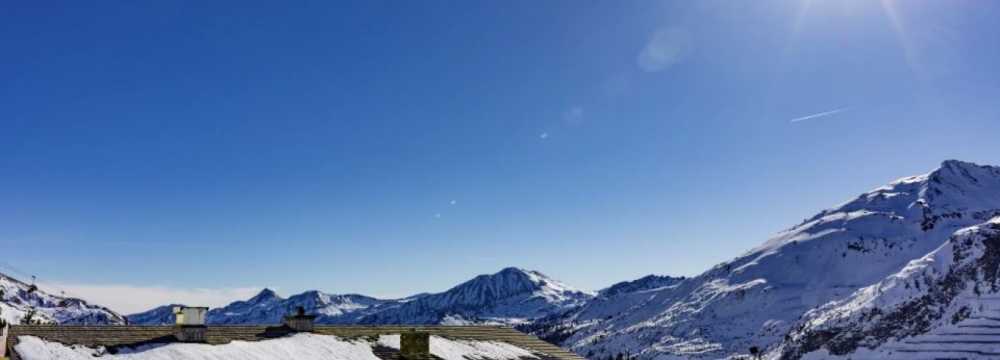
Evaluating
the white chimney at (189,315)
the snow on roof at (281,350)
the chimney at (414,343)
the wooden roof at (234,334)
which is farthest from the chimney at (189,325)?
the chimney at (414,343)

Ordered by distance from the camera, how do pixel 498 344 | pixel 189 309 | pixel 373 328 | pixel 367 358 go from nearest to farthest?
1. pixel 189 309
2. pixel 367 358
3. pixel 373 328
4. pixel 498 344

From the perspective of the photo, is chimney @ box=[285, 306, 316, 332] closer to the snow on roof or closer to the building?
the building

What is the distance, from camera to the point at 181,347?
76.2ft

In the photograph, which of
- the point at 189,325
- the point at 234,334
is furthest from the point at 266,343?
the point at 189,325

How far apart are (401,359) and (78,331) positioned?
10136mm

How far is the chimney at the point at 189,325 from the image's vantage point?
79.6 feet

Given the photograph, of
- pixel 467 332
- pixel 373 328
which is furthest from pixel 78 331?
pixel 467 332

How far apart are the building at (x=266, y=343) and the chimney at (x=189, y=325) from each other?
3cm

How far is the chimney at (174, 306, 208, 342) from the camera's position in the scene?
2425cm

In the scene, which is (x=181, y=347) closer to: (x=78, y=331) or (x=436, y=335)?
(x=78, y=331)

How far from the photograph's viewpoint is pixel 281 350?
26531 mm

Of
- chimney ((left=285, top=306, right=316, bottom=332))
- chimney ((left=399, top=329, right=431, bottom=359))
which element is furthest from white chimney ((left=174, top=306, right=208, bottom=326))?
chimney ((left=399, top=329, right=431, bottom=359))

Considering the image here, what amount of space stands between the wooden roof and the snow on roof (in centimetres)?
44

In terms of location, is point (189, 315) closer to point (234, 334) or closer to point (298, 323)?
point (234, 334)
